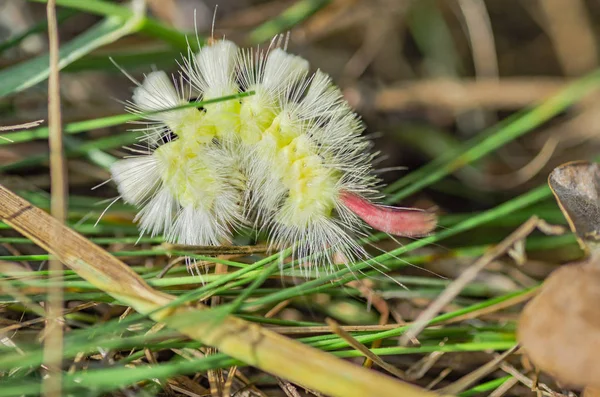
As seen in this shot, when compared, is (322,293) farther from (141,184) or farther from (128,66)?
(128,66)

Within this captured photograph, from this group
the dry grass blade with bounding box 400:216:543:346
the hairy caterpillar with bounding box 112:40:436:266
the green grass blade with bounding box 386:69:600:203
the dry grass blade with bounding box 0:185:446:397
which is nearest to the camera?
the dry grass blade with bounding box 0:185:446:397

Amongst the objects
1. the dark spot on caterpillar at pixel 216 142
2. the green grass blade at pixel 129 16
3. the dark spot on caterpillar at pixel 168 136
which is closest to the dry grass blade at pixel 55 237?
the green grass blade at pixel 129 16

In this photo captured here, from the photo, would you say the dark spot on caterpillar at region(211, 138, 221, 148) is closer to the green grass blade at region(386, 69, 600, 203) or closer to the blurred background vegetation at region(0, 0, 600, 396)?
the blurred background vegetation at region(0, 0, 600, 396)

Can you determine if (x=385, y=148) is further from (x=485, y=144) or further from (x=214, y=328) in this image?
(x=214, y=328)

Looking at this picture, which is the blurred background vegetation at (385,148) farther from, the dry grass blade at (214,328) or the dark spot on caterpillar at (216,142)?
the dark spot on caterpillar at (216,142)

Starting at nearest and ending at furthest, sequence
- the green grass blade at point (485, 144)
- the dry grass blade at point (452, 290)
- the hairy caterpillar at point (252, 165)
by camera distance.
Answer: the dry grass blade at point (452, 290) → the hairy caterpillar at point (252, 165) → the green grass blade at point (485, 144)

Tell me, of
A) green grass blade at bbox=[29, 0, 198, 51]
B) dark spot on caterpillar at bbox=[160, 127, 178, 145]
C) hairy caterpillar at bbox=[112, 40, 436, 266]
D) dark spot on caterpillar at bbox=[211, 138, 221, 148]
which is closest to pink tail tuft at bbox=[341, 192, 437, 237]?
hairy caterpillar at bbox=[112, 40, 436, 266]

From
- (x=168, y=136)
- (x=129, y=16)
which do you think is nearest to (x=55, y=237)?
(x=168, y=136)
